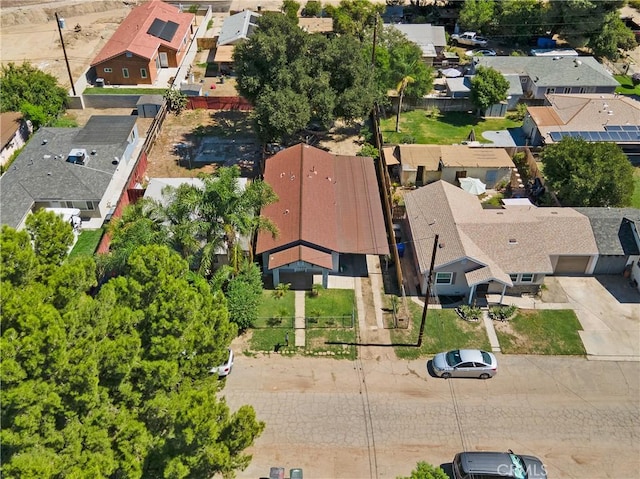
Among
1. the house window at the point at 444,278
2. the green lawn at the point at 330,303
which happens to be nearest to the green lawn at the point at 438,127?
the house window at the point at 444,278

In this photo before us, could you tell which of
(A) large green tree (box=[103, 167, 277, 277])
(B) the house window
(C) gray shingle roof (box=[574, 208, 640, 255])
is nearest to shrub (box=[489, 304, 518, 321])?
(B) the house window

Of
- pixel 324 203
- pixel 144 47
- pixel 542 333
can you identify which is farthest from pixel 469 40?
pixel 542 333

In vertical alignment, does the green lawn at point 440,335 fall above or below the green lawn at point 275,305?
below

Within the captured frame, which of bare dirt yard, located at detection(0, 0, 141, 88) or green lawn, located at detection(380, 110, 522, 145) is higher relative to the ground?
bare dirt yard, located at detection(0, 0, 141, 88)

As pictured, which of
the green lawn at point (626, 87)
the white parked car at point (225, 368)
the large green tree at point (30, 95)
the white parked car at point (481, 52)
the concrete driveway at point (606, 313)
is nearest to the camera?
the white parked car at point (225, 368)

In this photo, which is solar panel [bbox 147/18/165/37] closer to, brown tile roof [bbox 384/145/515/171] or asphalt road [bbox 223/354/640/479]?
brown tile roof [bbox 384/145/515/171]

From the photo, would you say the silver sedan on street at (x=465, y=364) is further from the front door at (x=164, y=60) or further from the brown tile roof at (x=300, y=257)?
the front door at (x=164, y=60)

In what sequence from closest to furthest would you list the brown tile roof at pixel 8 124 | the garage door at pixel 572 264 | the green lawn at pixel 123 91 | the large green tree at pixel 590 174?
1. the garage door at pixel 572 264
2. the large green tree at pixel 590 174
3. the brown tile roof at pixel 8 124
4. the green lawn at pixel 123 91
